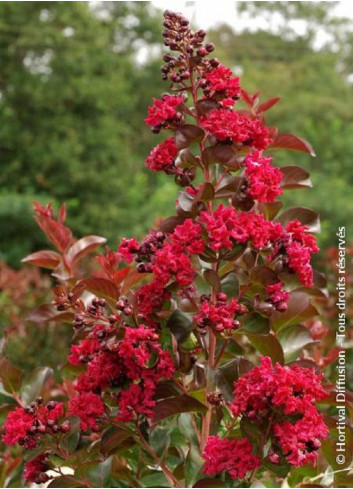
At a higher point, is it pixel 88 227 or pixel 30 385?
pixel 30 385

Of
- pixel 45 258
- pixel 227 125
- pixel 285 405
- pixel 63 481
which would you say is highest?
pixel 227 125

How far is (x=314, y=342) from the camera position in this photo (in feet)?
5.87

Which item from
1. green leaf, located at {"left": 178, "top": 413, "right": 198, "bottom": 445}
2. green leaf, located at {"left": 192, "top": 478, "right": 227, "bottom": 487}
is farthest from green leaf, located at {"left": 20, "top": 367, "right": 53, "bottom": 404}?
green leaf, located at {"left": 192, "top": 478, "right": 227, "bottom": 487}

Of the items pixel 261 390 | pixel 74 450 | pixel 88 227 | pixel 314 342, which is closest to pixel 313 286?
pixel 314 342

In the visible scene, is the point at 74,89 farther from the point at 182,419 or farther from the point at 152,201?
the point at 182,419

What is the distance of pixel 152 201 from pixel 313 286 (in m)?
12.3

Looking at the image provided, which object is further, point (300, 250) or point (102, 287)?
point (102, 287)

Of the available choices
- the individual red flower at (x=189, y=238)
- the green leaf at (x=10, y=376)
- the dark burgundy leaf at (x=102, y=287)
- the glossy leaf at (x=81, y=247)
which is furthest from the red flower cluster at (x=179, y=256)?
the glossy leaf at (x=81, y=247)

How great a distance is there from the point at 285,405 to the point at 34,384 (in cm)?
63

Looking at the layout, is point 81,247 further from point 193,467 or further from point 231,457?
point 231,457

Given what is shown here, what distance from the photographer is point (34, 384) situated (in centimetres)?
176

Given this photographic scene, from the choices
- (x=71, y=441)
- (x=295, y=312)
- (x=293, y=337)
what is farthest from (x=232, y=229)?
(x=71, y=441)

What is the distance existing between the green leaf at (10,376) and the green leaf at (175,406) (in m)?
0.36

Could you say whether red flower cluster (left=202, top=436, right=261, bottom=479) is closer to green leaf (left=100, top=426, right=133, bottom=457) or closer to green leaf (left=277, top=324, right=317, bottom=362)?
green leaf (left=100, top=426, right=133, bottom=457)
